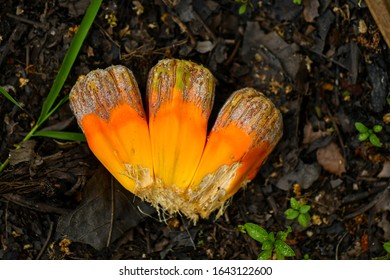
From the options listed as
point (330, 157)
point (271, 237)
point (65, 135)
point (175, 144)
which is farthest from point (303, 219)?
point (65, 135)

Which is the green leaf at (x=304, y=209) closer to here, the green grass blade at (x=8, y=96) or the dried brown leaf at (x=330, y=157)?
the dried brown leaf at (x=330, y=157)

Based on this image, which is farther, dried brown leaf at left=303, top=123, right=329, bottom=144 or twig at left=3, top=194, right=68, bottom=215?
dried brown leaf at left=303, top=123, right=329, bottom=144

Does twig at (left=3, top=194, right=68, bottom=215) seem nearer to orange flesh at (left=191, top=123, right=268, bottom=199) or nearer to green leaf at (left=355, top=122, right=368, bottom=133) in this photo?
orange flesh at (left=191, top=123, right=268, bottom=199)

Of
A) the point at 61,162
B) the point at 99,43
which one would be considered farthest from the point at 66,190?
the point at 99,43

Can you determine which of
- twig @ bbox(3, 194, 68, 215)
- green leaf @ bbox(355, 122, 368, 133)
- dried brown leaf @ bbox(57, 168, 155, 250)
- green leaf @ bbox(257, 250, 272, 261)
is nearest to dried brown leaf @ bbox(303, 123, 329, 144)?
green leaf @ bbox(355, 122, 368, 133)

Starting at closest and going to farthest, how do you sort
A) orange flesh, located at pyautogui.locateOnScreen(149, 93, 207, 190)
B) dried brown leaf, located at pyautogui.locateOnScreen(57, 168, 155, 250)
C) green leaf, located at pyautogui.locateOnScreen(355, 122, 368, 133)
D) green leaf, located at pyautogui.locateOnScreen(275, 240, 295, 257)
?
1. orange flesh, located at pyautogui.locateOnScreen(149, 93, 207, 190)
2. green leaf, located at pyautogui.locateOnScreen(275, 240, 295, 257)
3. dried brown leaf, located at pyautogui.locateOnScreen(57, 168, 155, 250)
4. green leaf, located at pyautogui.locateOnScreen(355, 122, 368, 133)
